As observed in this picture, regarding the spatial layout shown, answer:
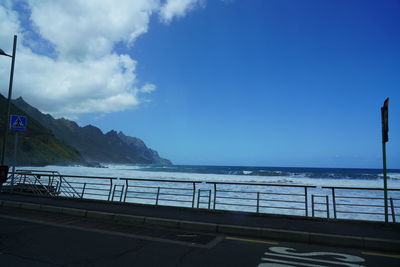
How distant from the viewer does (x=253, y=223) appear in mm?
7527

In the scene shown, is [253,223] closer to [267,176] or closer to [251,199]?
[251,199]

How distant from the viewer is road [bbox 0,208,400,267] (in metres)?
4.68

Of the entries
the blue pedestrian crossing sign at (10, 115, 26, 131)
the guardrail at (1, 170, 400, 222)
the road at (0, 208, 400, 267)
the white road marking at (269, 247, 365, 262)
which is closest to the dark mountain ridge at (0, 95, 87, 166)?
the guardrail at (1, 170, 400, 222)

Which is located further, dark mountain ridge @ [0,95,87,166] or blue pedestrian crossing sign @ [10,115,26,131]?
dark mountain ridge @ [0,95,87,166]

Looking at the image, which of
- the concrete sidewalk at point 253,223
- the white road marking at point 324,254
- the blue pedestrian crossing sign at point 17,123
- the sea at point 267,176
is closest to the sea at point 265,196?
the concrete sidewalk at point 253,223

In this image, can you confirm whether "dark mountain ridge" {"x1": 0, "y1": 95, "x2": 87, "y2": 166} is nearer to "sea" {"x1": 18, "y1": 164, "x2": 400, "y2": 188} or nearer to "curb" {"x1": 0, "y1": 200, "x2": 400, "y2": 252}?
"sea" {"x1": 18, "y1": 164, "x2": 400, "y2": 188}

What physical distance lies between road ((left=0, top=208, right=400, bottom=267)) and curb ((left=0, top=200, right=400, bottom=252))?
1.12 feet

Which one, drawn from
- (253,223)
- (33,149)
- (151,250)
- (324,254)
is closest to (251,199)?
(253,223)

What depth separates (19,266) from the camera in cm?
425

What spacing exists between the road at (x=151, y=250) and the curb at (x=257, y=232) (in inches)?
13.4

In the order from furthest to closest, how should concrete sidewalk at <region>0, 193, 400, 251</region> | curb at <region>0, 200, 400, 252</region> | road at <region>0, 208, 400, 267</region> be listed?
concrete sidewalk at <region>0, 193, 400, 251</region> → curb at <region>0, 200, 400, 252</region> → road at <region>0, 208, 400, 267</region>

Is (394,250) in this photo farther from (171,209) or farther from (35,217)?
(35,217)

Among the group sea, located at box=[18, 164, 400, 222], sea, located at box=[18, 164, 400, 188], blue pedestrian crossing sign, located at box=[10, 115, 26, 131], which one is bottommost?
sea, located at box=[18, 164, 400, 188]

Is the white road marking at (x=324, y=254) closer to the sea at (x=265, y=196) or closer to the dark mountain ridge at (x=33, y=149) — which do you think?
the sea at (x=265, y=196)
